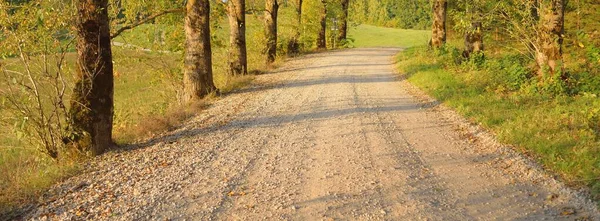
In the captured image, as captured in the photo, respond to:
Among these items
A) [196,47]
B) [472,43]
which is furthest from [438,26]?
[196,47]

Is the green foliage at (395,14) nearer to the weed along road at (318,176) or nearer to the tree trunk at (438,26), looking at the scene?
the tree trunk at (438,26)

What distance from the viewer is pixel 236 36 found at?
60.3 feet

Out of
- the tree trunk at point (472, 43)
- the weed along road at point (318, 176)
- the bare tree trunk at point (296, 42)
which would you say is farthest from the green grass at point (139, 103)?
the tree trunk at point (472, 43)

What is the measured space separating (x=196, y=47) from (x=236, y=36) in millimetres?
5155

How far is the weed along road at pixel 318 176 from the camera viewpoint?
16.9 ft

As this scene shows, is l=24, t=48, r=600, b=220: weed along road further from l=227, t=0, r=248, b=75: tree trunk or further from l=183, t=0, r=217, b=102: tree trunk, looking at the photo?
l=227, t=0, r=248, b=75: tree trunk

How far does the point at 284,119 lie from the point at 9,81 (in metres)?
4.94

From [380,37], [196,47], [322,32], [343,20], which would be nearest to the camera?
[196,47]

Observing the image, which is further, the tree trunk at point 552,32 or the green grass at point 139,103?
the tree trunk at point 552,32

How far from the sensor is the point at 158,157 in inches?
293

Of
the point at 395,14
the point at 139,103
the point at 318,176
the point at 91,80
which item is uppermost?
the point at 395,14

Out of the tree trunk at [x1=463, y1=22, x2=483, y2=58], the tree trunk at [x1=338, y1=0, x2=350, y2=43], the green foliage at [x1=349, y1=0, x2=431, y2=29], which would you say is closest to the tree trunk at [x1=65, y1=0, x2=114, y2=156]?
the tree trunk at [x1=463, y1=22, x2=483, y2=58]

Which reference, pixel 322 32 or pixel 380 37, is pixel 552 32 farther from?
pixel 380 37

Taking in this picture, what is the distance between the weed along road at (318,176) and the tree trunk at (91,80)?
16.3 inches
